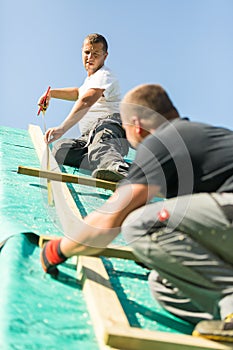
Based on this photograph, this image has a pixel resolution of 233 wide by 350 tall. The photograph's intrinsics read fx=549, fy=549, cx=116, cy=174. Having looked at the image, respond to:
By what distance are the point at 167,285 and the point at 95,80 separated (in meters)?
2.69

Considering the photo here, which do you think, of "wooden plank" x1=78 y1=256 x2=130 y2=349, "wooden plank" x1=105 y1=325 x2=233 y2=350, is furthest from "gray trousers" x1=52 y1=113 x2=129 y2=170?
"wooden plank" x1=105 y1=325 x2=233 y2=350

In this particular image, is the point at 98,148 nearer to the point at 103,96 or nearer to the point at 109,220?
the point at 103,96

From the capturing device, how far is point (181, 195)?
1.91 metres

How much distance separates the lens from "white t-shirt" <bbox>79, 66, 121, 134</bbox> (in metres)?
4.39

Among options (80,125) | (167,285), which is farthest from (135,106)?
(80,125)

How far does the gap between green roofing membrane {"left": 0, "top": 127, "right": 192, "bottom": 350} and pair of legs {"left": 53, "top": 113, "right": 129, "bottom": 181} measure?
100 centimetres

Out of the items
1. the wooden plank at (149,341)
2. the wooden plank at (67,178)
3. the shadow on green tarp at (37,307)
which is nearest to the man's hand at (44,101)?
the wooden plank at (67,178)

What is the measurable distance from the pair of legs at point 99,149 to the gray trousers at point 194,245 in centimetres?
199

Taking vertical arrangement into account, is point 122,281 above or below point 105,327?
below

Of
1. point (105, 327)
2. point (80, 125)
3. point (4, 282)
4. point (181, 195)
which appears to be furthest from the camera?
point (80, 125)

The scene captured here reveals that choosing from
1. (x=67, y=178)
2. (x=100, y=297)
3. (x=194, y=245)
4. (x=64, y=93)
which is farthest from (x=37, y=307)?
(x=64, y=93)

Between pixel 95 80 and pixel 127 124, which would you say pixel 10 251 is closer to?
pixel 127 124

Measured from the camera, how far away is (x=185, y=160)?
1.84 metres

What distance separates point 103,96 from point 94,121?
231mm
